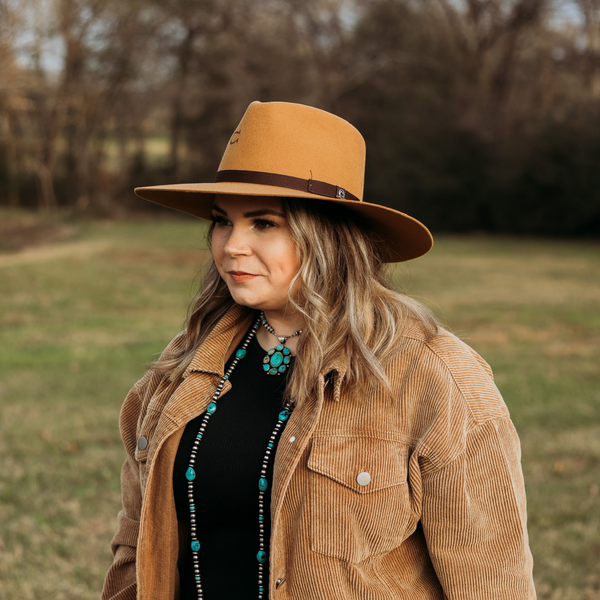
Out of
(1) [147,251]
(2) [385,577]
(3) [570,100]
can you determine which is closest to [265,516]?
(2) [385,577]

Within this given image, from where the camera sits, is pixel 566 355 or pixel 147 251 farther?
pixel 147 251

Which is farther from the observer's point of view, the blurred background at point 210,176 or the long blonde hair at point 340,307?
the blurred background at point 210,176

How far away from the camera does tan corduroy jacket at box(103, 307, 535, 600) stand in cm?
173

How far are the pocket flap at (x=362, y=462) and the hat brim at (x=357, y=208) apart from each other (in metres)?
0.59

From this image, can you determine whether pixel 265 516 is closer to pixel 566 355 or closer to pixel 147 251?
pixel 566 355

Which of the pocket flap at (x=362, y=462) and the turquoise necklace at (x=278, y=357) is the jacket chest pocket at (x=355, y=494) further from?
the turquoise necklace at (x=278, y=357)

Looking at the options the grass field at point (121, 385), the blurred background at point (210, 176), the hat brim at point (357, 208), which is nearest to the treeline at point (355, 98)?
the blurred background at point (210, 176)

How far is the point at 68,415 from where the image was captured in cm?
657

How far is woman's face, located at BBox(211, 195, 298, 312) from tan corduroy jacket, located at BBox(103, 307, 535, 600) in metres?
0.29

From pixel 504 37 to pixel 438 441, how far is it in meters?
29.6

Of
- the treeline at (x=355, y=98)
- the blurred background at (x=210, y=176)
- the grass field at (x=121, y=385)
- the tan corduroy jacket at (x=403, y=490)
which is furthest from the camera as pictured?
the treeline at (x=355, y=98)

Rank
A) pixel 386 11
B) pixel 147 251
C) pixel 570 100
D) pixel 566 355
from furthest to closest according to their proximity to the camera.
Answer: pixel 386 11, pixel 570 100, pixel 147 251, pixel 566 355

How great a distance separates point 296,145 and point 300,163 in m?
0.05

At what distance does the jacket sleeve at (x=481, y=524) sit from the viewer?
68.8 inches
